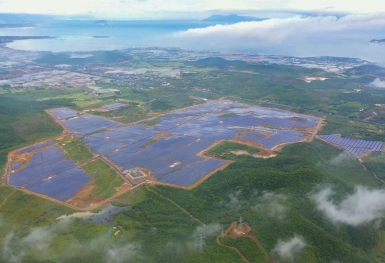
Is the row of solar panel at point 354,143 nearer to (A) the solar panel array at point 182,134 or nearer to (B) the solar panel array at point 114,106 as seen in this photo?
(A) the solar panel array at point 182,134

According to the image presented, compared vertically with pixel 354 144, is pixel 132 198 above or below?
above

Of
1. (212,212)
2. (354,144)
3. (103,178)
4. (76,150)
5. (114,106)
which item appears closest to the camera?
(212,212)

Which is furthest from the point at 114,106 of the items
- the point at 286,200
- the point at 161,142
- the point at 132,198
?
the point at 286,200

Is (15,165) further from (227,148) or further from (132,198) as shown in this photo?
(227,148)

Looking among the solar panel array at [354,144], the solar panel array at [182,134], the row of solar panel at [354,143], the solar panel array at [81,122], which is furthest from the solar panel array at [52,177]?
the row of solar panel at [354,143]

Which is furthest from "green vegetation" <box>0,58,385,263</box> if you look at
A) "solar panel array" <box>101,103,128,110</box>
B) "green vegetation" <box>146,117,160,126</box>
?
"solar panel array" <box>101,103,128,110</box>

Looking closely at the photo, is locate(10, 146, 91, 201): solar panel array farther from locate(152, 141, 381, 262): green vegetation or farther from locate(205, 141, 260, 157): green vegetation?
locate(205, 141, 260, 157): green vegetation

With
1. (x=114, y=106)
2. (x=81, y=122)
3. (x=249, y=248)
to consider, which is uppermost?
(x=249, y=248)
